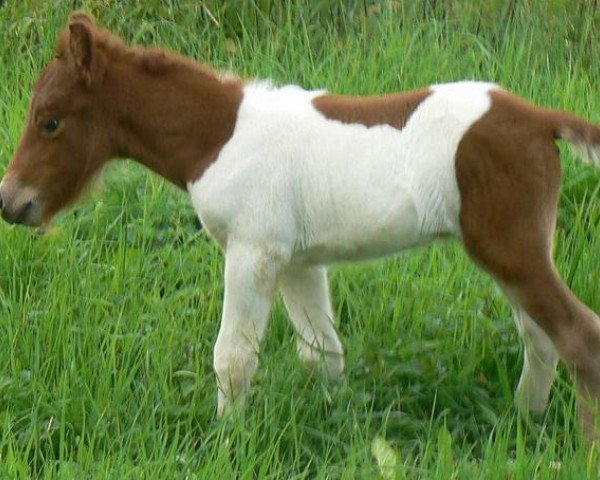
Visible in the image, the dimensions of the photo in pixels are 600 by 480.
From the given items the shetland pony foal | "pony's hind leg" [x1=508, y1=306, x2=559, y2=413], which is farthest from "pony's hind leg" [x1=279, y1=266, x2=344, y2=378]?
"pony's hind leg" [x1=508, y1=306, x2=559, y2=413]

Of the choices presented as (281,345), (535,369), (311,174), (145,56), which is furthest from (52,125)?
(535,369)

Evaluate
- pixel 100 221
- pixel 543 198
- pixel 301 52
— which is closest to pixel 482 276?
pixel 543 198

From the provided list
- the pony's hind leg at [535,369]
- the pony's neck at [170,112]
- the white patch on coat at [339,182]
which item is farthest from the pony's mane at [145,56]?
the pony's hind leg at [535,369]

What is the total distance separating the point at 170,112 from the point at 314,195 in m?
0.61

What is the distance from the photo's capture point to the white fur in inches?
192

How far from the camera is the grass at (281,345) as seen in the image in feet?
15.5

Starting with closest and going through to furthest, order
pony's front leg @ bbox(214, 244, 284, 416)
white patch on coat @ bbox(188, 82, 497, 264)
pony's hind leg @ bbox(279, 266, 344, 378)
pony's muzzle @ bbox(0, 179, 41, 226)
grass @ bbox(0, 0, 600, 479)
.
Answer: grass @ bbox(0, 0, 600, 479) → white patch on coat @ bbox(188, 82, 497, 264) → pony's front leg @ bbox(214, 244, 284, 416) → pony's muzzle @ bbox(0, 179, 41, 226) → pony's hind leg @ bbox(279, 266, 344, 378)

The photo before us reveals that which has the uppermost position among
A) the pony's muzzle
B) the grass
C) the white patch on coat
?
the white patch on coat

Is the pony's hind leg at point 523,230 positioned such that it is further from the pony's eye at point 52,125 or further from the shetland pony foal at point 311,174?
the pony's eye at point 52,125

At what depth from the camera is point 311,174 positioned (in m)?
5.01

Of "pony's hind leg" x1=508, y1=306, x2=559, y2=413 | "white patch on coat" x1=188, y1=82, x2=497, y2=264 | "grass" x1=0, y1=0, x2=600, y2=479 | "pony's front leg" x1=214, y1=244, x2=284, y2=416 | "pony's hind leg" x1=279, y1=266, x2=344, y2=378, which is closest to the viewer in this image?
"grass" x1=0, y1=0, x2=600, y2=479

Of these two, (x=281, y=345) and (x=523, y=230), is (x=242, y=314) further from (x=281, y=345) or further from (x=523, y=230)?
(x=523, y=230)

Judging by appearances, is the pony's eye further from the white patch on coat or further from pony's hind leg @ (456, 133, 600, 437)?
pony's hind leg @ (456, 133, 600, 437)

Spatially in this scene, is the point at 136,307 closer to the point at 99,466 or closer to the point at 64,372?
the point at 64,372
